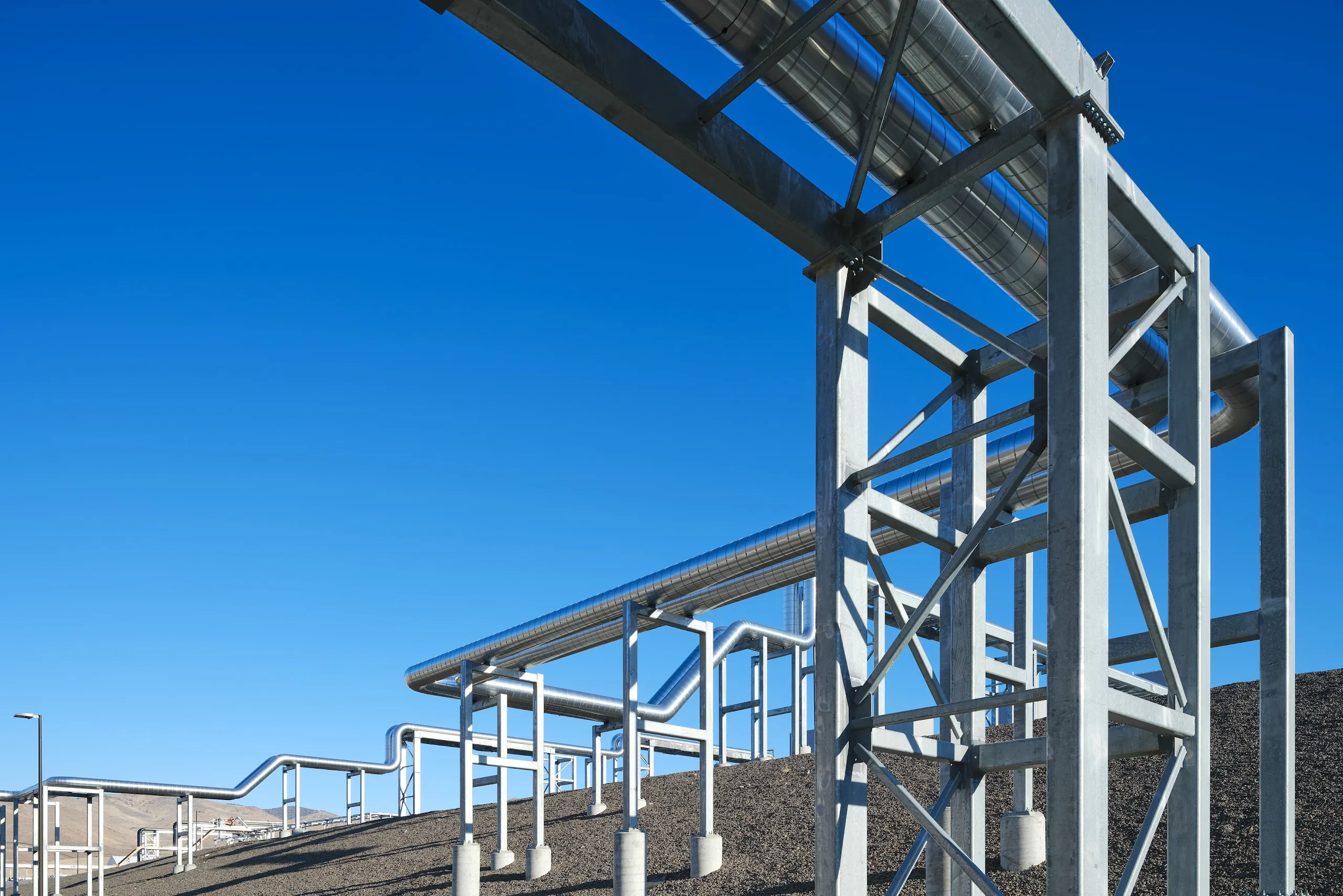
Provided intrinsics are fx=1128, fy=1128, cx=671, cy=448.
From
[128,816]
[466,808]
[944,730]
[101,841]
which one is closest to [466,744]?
[466,808]

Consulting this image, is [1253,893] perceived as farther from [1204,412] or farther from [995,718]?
[995,718]

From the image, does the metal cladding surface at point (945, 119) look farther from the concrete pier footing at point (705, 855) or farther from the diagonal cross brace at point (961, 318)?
the concrete pier footing at point (705, 855)

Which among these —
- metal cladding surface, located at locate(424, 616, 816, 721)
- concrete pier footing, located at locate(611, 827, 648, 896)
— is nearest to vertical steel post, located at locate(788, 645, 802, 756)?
metal cladding surface, located at locate(424, 616, 816, 721)

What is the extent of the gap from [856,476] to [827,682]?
4.72 ft

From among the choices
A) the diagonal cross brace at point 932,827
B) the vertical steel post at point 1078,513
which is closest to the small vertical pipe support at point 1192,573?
the diagonal cross brace at point 932,827

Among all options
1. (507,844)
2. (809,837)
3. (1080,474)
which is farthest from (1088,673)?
(507,844)

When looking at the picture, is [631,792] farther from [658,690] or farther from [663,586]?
[658,690]

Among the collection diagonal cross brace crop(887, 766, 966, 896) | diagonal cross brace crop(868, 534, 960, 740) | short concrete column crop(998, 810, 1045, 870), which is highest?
diagonal cross brace crop(868, 534, 960, 740)

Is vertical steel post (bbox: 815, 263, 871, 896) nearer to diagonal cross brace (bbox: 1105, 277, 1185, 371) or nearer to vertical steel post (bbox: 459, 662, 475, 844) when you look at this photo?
diagonal cross brace (bbox: 1105, 277, 1185, 371)

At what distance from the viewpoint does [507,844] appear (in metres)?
25.9

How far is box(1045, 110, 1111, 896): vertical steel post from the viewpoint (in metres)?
5.99

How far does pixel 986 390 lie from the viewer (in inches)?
360

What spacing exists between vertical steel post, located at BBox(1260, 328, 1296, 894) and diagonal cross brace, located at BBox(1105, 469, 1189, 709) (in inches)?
93.9

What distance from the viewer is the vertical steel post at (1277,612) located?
9312 millimetres
